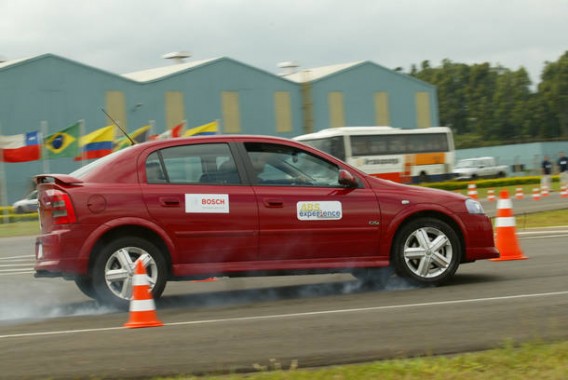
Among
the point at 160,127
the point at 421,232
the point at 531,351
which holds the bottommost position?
the point at 531,351

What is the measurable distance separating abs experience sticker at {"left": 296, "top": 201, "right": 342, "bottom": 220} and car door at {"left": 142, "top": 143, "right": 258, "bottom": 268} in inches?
18.1

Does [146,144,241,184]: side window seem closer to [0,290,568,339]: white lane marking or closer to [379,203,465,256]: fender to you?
[379,203,465,256]: fender

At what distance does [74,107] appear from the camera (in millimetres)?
53469

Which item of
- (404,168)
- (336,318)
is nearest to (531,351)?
(336,318)

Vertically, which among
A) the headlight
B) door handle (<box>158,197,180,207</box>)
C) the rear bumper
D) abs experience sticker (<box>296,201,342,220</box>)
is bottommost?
the rear bumper

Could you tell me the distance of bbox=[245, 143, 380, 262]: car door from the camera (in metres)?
8.91

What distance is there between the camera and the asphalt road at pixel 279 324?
5.95m

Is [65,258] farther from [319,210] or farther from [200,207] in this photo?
[319,210]

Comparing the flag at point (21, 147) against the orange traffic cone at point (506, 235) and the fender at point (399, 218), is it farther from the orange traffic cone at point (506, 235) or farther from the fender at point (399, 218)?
the fender at point (399, 218)

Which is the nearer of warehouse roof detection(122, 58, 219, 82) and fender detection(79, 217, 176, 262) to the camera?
fender detection(79, 217, 176, 262)

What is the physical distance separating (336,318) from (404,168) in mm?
A: 41352

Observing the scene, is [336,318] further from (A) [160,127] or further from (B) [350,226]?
(A) [160,127]

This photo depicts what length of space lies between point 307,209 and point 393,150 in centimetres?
3948

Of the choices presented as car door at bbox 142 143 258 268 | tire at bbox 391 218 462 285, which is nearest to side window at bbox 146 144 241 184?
car door at bbox 142 143 258 268
